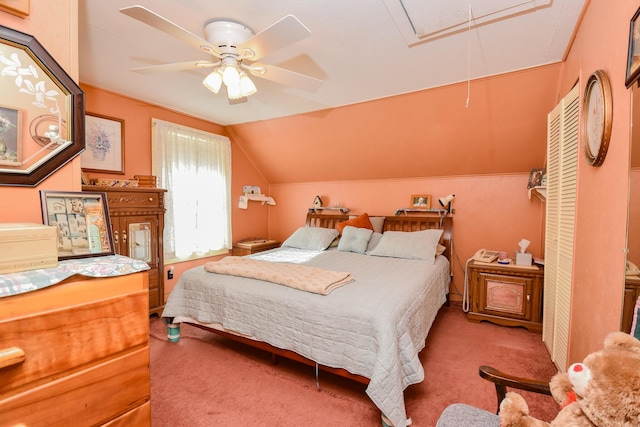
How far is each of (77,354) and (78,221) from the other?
500mm

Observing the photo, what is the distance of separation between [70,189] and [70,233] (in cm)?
20

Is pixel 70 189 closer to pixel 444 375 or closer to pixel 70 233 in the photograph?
pixel 70 233

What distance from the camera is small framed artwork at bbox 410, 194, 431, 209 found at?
3.92 metres

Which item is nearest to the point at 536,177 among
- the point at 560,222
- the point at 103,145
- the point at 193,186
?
the point at 560,222

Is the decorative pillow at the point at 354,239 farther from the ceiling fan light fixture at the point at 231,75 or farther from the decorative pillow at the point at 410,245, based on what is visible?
the ceiling fan light fixture at the point at 231,75

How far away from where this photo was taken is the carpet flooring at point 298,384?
1.77 m

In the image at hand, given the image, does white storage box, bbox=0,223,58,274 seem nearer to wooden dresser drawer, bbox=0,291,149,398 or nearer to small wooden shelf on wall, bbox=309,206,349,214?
wooden dresser drawer, bbox=0,291,149,398

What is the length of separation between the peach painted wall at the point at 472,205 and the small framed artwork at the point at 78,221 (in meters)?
3.59

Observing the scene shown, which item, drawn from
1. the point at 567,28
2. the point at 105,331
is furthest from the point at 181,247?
the point at 567,28

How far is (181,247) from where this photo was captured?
12.5ft

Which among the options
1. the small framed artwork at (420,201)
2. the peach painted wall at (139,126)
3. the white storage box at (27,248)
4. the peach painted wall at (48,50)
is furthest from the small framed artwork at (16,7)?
the small framed artwork at (420,201)

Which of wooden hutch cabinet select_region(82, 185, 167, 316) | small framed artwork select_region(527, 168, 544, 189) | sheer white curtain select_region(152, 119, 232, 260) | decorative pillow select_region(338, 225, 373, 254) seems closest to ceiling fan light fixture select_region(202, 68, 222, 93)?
wooden hutch cabinet select_region(82, 185, 167, 316)

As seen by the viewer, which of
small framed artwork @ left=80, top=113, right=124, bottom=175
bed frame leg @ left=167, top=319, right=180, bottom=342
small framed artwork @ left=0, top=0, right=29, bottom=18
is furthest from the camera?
small framed artwork @ left=80, top=113, right=124, bottom=175

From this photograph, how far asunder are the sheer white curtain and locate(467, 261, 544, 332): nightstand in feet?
10.9
